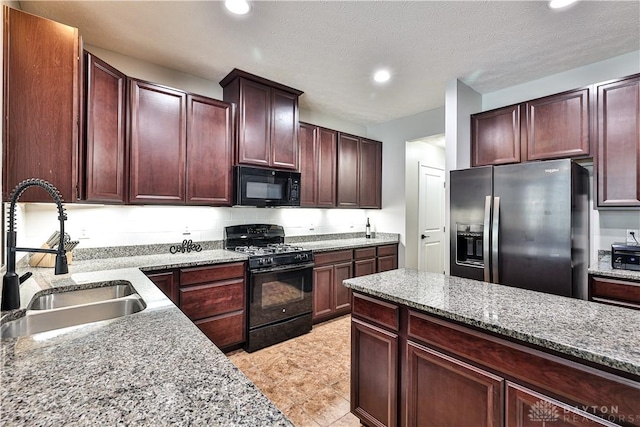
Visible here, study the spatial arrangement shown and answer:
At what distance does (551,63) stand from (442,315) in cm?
292

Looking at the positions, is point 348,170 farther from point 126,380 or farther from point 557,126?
point 126,380

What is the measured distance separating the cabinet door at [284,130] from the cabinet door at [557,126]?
2424 mm

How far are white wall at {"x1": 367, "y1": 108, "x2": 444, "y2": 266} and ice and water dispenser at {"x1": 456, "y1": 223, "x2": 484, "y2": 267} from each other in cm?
157

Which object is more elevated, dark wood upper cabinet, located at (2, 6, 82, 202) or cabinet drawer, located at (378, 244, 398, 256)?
dark wood upper cabinet, located at (2, 6, 82, 202)

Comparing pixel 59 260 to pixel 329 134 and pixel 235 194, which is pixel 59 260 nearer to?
pixel 235 194

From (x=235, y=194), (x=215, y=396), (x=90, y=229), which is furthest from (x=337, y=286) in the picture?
(x=215, y=396)

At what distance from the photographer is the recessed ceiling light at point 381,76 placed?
2918 mm

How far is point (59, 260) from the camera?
122 cm

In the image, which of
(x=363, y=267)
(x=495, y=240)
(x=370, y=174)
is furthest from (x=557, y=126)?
(x=363, y=267)

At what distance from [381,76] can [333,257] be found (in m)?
2.12

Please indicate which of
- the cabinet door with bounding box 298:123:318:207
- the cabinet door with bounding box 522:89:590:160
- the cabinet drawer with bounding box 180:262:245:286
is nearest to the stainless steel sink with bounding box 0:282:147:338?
the cabinet drawer with bounding box 180:262:245:286

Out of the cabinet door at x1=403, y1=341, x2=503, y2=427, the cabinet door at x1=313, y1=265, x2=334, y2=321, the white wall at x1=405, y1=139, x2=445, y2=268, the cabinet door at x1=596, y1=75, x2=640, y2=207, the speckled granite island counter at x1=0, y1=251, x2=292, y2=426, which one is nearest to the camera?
the speckled granite island counter at x1=0, y1=251, x2=292, y2=426

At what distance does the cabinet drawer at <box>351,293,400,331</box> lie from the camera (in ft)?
4.93

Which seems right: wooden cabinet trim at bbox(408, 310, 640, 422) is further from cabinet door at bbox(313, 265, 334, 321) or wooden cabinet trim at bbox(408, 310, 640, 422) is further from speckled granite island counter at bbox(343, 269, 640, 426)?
cabinet door at bbox(313, 265, 334, 321)
